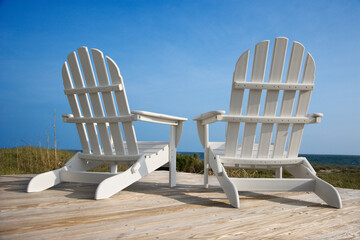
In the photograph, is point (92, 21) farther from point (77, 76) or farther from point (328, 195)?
point (328, 195)

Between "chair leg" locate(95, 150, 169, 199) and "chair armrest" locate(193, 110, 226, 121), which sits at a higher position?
"chair armrest" locate(193, 110, 226, 121)

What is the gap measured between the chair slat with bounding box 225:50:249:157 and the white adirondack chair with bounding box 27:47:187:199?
2.09 feet

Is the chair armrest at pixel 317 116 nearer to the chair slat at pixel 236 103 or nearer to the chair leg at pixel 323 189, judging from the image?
the chair leg at pixel 323 189

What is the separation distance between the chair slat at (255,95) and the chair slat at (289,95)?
249 millimetres

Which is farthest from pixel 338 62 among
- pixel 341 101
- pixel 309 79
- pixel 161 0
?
pixel 309 79

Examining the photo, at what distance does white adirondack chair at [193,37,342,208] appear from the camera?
2.12 metres

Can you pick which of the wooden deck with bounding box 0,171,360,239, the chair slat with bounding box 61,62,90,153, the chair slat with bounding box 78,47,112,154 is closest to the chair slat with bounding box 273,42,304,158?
the wooden deck with bounding box 0,171,360,239

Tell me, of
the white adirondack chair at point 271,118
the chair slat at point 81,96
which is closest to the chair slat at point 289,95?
the white adirondack chair at point 271,118

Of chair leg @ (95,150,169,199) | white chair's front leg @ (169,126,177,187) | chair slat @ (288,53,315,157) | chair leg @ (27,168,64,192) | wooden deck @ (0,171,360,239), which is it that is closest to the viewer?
wooden deck @ (0,171,360,239)

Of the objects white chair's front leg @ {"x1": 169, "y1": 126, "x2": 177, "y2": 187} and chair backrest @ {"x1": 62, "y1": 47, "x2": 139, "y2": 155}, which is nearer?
chair backrest @ {"x1": 62, "y1": 47, "x2": 139, "y2": 155}

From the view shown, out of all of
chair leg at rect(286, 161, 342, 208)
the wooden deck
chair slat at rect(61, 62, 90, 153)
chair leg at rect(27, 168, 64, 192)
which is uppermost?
chair slat at rect(61, 62, 90, 153)

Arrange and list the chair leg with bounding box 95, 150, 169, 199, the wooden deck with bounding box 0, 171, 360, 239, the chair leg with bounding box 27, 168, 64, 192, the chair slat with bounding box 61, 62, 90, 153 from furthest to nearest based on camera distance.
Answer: the chair slat with bounding box 61, 62, 90, 153 < the chair leg with bounding box 27, 168, 64, 192 < the chair leg with bounding box 95, 150, 169, 199 < the wooden deck with bounding box 0, 171, 360, 239

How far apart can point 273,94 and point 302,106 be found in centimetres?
32

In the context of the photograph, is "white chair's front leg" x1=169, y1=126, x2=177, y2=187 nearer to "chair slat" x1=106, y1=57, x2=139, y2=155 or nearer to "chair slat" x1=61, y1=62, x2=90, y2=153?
"chair slat" x1=106, y1=57, x2=139, y2=155
